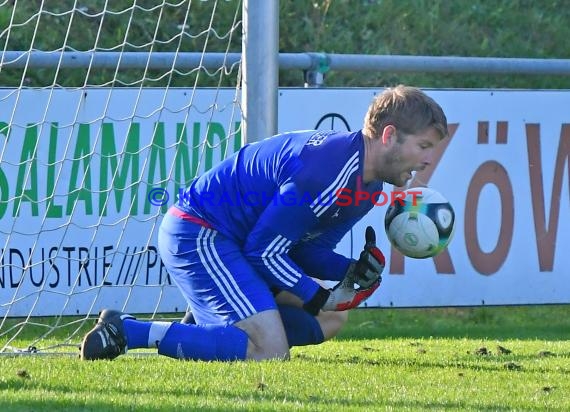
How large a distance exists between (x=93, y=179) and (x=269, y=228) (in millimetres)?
2948

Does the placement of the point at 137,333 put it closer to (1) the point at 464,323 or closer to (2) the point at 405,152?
(2) the point at 405,152

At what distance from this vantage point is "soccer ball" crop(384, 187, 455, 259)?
6897 mm

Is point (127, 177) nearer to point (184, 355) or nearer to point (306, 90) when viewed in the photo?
point (306, 90)

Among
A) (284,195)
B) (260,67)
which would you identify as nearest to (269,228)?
(284,195)

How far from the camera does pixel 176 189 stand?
30.4 feet

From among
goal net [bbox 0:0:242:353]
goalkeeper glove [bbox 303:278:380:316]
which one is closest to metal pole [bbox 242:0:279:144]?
goal net [bbox 0:0:242:353]

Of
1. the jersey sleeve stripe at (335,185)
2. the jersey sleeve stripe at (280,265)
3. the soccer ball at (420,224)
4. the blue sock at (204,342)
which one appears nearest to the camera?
the jersey sleeve stripe at (335,185)

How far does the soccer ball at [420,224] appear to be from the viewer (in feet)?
22.6

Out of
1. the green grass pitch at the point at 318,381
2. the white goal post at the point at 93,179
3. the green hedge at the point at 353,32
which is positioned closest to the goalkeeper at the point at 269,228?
the green grass pitch at the point at 318,381

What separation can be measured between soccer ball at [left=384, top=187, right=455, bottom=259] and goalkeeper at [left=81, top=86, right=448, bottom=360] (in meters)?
0.26

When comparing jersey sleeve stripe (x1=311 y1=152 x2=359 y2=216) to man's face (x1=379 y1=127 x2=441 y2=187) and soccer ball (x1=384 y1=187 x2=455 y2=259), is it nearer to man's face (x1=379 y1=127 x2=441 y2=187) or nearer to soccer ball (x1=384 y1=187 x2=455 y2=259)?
man's face (x1=379 y1=127 x2=441 y2=187)

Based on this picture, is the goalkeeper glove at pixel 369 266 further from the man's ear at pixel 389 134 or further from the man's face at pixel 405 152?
the man's ear at pixel 389 134

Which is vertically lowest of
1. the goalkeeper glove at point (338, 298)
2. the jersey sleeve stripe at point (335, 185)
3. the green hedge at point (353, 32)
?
the goalkeeper glove at point (338, 298)

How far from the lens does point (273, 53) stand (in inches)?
306
